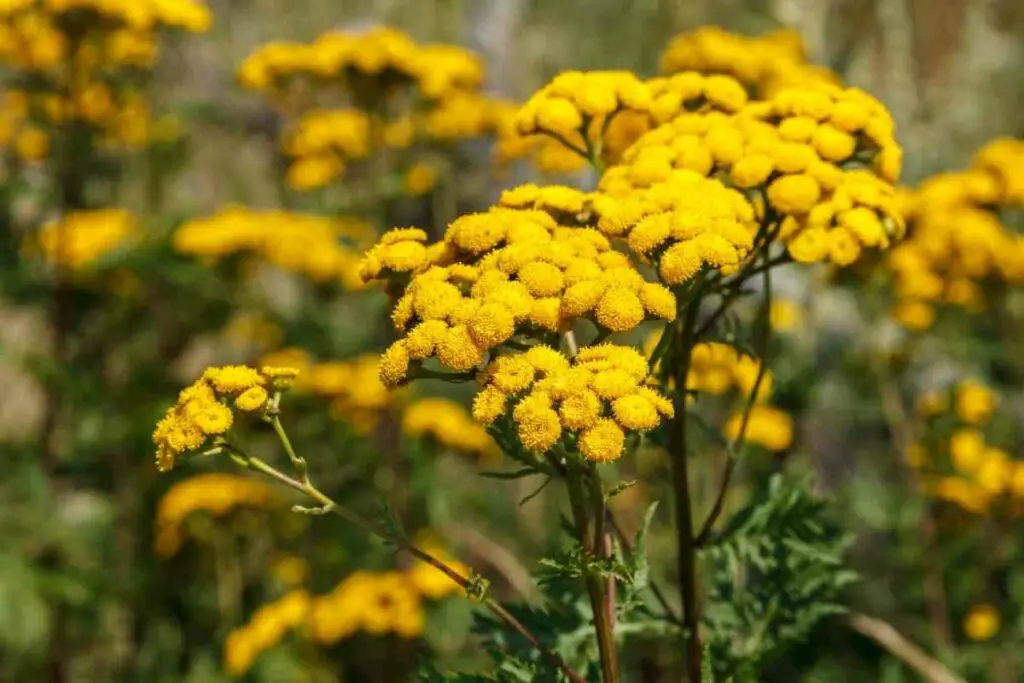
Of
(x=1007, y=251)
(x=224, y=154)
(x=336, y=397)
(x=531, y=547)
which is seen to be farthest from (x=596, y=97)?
(x=224, y=154)

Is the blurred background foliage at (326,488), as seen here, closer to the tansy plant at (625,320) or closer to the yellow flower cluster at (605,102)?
the tansy plant at (625,320)

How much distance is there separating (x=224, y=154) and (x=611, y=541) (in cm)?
1005

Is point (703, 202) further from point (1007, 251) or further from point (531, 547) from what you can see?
point (531, 547)

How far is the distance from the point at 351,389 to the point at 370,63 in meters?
1.55

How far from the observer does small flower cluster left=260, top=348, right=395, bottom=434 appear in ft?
15.8

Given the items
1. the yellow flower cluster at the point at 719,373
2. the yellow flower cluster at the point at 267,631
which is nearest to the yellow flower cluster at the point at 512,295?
the yellow flower cluster at the point at 719,373

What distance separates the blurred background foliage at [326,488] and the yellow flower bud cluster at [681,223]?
5.42 ft

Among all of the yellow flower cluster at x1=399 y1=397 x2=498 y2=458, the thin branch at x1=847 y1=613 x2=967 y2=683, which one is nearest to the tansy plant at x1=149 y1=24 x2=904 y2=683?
the thin branch at x1=847 y1=613 x2=967 y2=683

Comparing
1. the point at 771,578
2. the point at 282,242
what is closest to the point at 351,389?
the point at 282,242

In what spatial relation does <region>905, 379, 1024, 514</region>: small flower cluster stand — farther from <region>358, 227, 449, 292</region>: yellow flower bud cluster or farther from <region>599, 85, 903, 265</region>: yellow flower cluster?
<region>358, 227, 449, 292</region>: yellow flower bud cluster

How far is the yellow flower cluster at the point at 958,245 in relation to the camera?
16.0ft

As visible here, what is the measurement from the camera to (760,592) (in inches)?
112

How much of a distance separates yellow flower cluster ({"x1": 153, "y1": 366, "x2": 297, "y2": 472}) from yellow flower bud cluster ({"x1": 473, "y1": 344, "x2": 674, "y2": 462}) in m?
0.51

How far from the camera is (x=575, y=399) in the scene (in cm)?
182
